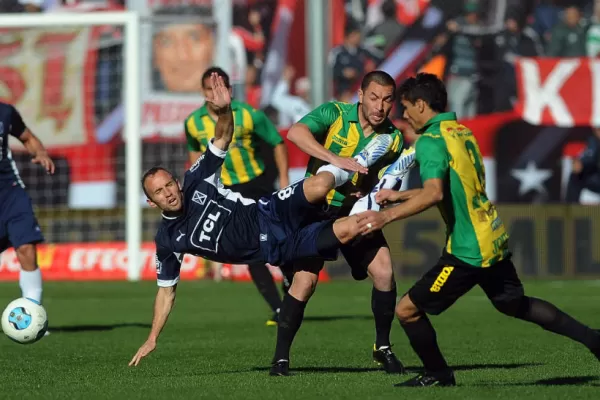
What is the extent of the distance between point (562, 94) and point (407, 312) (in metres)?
15.5

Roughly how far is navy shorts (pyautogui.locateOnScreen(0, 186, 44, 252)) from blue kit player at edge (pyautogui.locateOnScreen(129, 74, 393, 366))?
292cm

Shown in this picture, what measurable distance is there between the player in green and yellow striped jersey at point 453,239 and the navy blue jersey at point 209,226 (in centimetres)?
122

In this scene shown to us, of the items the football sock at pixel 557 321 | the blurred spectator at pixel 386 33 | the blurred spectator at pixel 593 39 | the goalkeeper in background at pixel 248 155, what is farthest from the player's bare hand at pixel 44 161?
the blurred spectator at pixel 593 39

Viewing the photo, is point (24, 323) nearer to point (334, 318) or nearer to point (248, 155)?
point (248, 155)

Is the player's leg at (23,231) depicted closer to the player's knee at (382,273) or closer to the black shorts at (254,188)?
the black shorts at (254,188)

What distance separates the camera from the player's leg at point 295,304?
26.8 ft

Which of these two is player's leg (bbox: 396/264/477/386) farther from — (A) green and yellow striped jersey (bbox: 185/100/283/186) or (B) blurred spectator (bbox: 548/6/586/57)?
(B) blurred spectator (bbox: 548/6/586/57)

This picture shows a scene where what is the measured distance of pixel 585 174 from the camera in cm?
2192

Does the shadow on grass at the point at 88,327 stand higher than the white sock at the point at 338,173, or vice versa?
the white sock at the point at 338,173

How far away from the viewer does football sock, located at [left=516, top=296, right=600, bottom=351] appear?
23.6ft

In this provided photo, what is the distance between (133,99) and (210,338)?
955 centimetres

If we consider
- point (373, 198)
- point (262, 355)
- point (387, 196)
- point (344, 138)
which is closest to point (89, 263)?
point (262, 355)

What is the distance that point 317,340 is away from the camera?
34.7ft

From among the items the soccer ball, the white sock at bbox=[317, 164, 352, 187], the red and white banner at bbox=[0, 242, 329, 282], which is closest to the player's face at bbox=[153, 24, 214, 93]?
the red and white banner at bbox=[0, 242, 329, 282]
